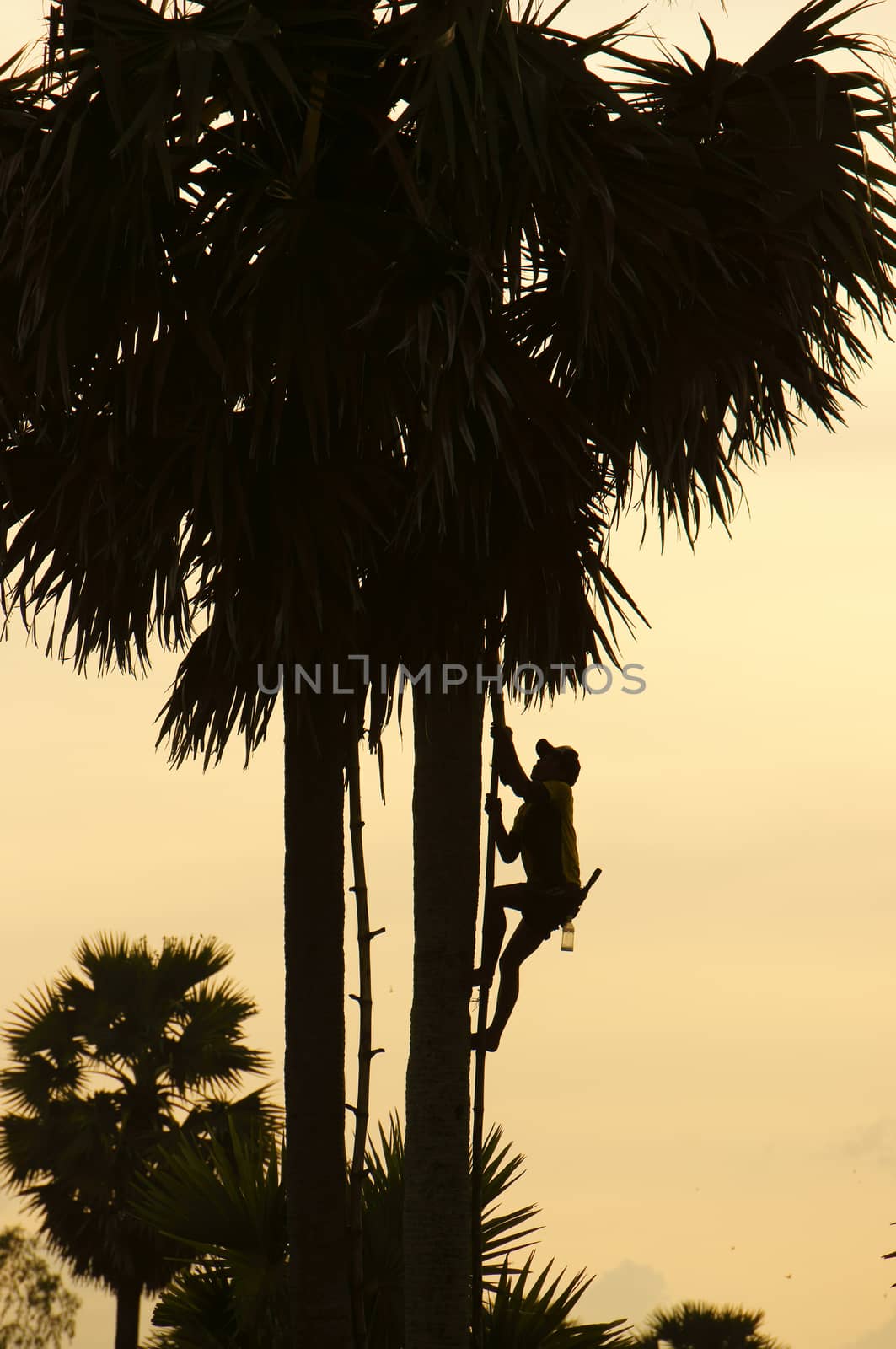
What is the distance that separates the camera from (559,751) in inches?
348

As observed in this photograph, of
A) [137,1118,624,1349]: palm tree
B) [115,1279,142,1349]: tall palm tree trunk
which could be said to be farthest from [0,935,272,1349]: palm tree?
[137,1118,624,1349]: palm tree

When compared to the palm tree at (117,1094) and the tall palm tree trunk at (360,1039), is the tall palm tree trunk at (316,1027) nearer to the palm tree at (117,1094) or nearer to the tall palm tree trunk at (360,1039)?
the tall palm tree trunk at (360,1039)

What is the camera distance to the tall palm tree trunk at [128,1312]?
17.6 metres

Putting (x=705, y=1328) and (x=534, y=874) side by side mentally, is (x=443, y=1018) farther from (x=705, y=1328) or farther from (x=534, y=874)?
(x=705, y=1328)

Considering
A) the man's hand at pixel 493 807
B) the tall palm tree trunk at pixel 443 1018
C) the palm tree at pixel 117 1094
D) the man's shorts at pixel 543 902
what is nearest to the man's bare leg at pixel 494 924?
the man's shorts at pixel 543 902

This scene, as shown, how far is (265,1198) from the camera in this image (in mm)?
9836

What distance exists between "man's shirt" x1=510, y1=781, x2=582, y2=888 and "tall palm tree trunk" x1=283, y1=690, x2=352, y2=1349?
1.25 meters

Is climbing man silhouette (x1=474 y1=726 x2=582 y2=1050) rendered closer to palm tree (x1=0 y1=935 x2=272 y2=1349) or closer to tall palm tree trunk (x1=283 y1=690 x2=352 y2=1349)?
tall palm tree trunk (x1=283 y1=690 x2=352 y2=1349)

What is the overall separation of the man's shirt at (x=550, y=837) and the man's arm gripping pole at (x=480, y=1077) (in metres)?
0.27

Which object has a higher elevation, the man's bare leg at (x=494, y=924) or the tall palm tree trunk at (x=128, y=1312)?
the man's bare leg at (x=494, y=924)

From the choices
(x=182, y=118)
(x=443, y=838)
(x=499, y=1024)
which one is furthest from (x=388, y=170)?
(x=499, y=1024)

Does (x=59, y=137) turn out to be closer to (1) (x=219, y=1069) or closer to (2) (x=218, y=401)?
(2) (x=218, y=401)

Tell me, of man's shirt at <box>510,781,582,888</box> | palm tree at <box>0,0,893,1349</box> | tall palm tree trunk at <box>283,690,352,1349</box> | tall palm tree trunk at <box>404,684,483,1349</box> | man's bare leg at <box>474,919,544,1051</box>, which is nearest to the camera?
palm tree at <box>0,0,893,1349</box>

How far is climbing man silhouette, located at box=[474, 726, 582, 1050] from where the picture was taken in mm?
8656
